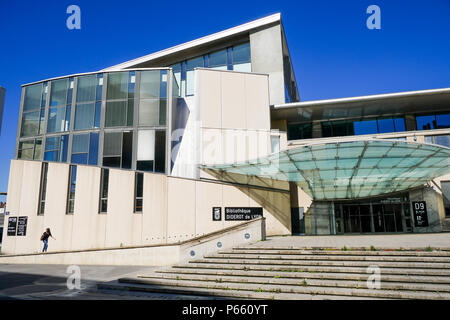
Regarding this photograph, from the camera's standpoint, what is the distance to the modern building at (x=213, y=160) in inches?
696

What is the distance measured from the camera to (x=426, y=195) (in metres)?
21.0

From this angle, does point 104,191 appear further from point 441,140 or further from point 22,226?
point 441,140

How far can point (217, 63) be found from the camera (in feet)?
86.1

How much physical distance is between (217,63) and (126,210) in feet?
48.1

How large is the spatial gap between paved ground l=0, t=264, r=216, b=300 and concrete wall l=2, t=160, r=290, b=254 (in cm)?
480

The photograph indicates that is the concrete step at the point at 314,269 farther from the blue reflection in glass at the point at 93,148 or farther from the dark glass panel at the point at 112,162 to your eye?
the blue reflection in glass at the point at 93,148

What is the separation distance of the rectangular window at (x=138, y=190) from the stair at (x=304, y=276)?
7.88m

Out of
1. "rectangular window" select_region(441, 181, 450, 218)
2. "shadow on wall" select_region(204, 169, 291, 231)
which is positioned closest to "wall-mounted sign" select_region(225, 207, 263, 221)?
"shadow on wall" select_region(204, 169, 291, 231)

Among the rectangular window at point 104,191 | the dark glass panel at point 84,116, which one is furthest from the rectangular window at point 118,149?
the dark glass panel at point 84,116

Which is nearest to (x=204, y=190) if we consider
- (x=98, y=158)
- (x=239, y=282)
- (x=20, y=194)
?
(x=98, y=158)

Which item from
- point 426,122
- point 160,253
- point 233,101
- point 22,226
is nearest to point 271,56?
point 233,101

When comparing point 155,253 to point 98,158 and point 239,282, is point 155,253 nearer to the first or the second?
point 239,282

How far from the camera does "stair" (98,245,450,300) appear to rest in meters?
7.48
